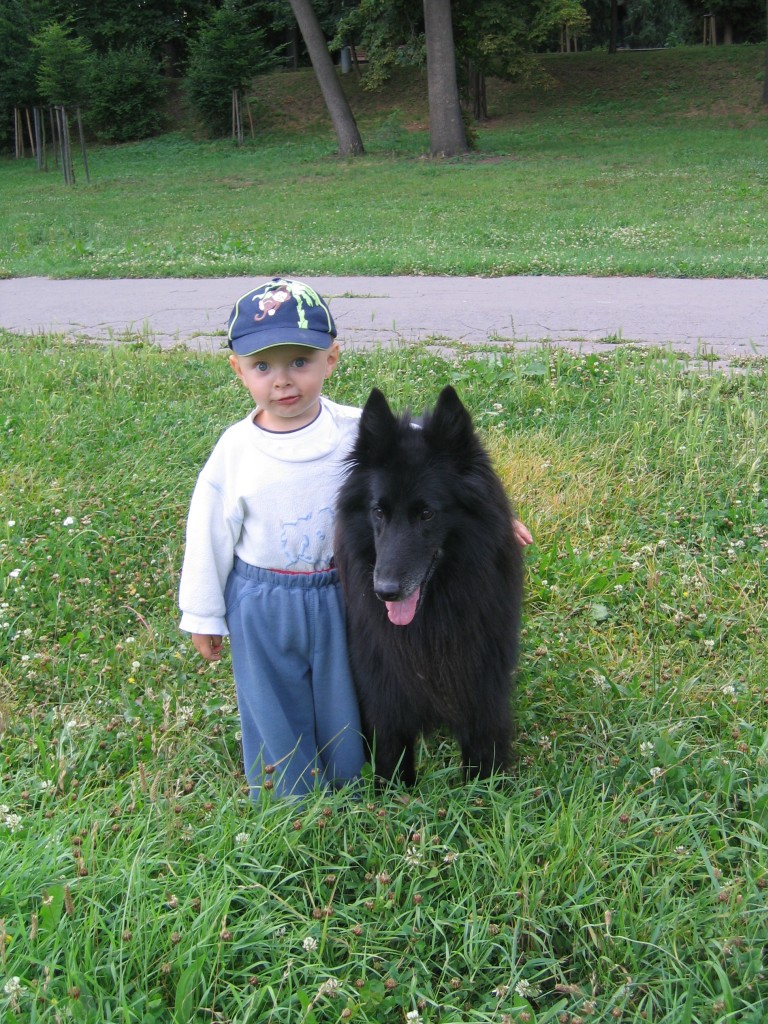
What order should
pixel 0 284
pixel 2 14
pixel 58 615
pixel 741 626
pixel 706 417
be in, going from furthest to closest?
1. pixel 2 14
2. pixel 0 284
3. pixel 706 417
4. pixel 58 615
5. pixel 741 626

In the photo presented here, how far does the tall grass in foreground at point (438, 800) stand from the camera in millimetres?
2125

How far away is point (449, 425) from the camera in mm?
2477

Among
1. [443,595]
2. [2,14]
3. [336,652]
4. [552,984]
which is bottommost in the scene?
[552,984]

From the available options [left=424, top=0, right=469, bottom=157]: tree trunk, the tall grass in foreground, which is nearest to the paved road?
the tall grass in foreground

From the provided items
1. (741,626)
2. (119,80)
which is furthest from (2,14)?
(741,626)

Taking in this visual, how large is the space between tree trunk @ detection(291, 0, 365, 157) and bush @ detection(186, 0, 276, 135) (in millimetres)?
8378

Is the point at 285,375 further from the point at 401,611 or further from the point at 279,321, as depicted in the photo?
the point at 401,611

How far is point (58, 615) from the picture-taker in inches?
157

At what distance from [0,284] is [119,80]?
3042cm

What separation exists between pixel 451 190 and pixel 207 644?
61.4ft

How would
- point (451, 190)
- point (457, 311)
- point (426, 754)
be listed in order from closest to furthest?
1. point (426, 754)
2. point (457, 311)
3. point (451, 190)

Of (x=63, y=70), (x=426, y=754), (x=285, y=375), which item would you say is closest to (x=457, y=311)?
(x=426, y=754)

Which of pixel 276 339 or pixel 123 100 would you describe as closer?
pixel 276 339

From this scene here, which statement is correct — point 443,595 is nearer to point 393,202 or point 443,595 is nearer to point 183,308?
point 183,308
